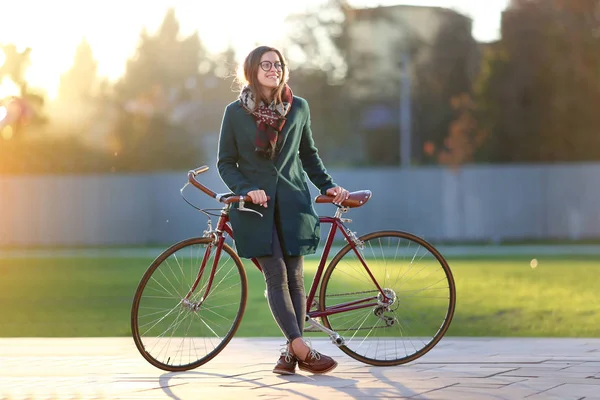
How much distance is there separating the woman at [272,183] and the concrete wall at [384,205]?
29.3 meters

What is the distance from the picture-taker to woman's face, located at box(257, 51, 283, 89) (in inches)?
245

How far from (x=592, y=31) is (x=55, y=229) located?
19043mm

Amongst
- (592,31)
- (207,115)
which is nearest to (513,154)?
(592,31)

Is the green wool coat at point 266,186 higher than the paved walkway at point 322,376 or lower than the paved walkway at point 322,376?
higher

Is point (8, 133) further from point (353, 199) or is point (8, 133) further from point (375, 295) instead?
point (375, 295)

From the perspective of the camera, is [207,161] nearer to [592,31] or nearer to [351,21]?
[351,21]

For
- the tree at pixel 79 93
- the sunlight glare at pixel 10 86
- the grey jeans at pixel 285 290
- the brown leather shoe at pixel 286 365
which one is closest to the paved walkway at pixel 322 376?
the brown leather shoe at pixel 286 365

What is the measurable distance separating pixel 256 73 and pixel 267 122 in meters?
0.27

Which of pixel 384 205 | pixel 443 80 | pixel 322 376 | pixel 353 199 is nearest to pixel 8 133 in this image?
pixel 384 205

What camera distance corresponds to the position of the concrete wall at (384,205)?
35.9m

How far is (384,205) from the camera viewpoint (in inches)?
1437

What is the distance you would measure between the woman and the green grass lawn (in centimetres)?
332

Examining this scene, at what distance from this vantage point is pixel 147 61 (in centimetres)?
5528

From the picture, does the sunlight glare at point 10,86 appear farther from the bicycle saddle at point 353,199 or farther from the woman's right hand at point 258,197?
the woman's right hand at point 258,197
